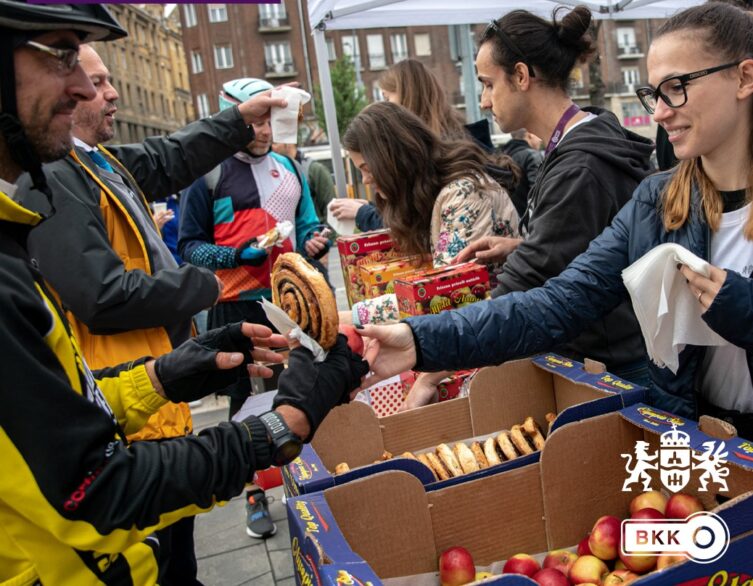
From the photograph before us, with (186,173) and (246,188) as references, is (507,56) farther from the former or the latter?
(246,188)

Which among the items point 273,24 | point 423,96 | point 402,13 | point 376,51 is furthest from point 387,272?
point 376,51

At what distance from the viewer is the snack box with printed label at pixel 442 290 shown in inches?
95.1

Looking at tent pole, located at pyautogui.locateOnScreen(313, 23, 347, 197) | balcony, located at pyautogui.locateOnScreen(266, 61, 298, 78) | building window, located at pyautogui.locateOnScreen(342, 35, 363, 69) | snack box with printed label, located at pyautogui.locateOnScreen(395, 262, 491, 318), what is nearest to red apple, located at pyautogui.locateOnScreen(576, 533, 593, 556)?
snack box with printed label, located at pyautogui.locateOnScreen(395, 262, 491, 318)

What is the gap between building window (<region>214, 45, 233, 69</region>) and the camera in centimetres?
4778

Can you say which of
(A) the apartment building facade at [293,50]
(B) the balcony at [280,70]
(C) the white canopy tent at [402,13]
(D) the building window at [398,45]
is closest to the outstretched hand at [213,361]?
(C) the white canopy tent at [402,13]

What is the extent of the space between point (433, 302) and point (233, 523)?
242 cm

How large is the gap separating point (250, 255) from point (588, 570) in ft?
8.55

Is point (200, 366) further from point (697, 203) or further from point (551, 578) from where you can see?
point (697, 203)

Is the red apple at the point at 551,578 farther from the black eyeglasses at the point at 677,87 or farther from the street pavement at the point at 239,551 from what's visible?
the street pavement at the point at 239,551

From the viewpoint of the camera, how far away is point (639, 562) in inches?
68.2

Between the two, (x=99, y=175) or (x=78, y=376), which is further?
(x=99, y=175)

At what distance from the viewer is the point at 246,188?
3951mm

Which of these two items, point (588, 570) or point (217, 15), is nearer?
point (588, 570)

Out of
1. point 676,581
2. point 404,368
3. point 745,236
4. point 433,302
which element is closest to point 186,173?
point 433,302
